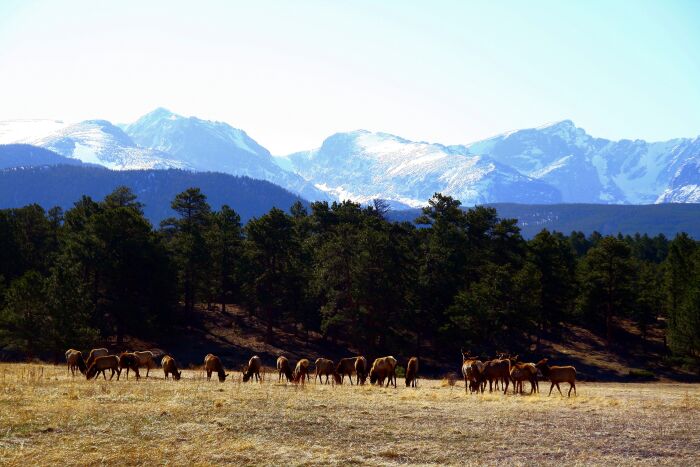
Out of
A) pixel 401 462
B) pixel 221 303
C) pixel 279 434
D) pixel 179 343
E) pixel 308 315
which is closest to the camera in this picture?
pixel 401 462

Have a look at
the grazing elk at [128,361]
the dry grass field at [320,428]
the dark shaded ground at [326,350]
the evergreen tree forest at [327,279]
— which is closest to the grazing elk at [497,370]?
the dry grass field at [320,428]

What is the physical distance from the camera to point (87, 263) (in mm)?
60844

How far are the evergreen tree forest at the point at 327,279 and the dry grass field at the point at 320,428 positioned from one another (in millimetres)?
30594

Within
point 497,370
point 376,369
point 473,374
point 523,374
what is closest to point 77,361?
point 376,369

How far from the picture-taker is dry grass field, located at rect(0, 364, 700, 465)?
16.8m

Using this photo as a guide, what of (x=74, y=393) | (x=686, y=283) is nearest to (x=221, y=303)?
(x=686, y=283)

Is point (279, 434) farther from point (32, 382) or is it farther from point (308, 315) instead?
point (308, 315)

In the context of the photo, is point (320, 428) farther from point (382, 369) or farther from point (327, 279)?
point (327, 279)

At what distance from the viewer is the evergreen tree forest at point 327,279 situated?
59688 mm

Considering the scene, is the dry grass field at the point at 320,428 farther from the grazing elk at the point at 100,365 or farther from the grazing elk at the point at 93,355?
the grazing elk at the point at 93,355

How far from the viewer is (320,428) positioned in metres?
20.3

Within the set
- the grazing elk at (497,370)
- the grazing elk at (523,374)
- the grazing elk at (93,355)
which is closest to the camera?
the grazing elk at (523,374)

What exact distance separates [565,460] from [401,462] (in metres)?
4.14

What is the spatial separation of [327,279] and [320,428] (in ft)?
146
